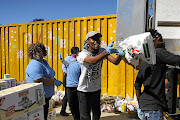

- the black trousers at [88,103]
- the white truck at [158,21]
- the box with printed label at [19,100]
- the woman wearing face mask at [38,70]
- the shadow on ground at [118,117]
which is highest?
the white truck at [158,21]

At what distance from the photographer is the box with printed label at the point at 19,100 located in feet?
5.37

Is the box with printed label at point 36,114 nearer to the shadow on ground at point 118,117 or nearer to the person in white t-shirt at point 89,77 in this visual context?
the person in white t-shirt at point 89,77

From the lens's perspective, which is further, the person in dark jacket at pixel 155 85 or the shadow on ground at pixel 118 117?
the shadow on ground at pixel 118 117

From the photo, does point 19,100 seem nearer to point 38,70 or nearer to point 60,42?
point 38,70

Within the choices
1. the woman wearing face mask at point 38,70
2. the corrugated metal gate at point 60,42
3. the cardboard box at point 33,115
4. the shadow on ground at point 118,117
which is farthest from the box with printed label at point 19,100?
the corrugated metal gate at point 60,42

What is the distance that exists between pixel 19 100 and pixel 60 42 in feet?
14.7

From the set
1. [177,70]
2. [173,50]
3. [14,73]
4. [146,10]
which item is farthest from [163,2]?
[14,73]

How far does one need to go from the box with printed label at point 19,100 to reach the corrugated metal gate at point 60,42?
340 cm

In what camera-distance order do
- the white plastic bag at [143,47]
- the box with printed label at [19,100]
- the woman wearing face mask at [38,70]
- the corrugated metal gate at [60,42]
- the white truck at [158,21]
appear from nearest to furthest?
the box with printed label at [19,100] < the white plastic bag at [143,47] < the white truck at [158,21] < the woman wearing face mask at [38,70] < the corrugated metal gate at [60,42]

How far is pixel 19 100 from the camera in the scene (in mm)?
1844

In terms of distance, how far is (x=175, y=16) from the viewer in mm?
2275

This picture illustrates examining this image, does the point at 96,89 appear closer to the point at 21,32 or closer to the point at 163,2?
the point at 163,2

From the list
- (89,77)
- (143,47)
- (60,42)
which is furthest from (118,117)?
(60,42)

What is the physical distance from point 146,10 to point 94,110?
1.75 meters
